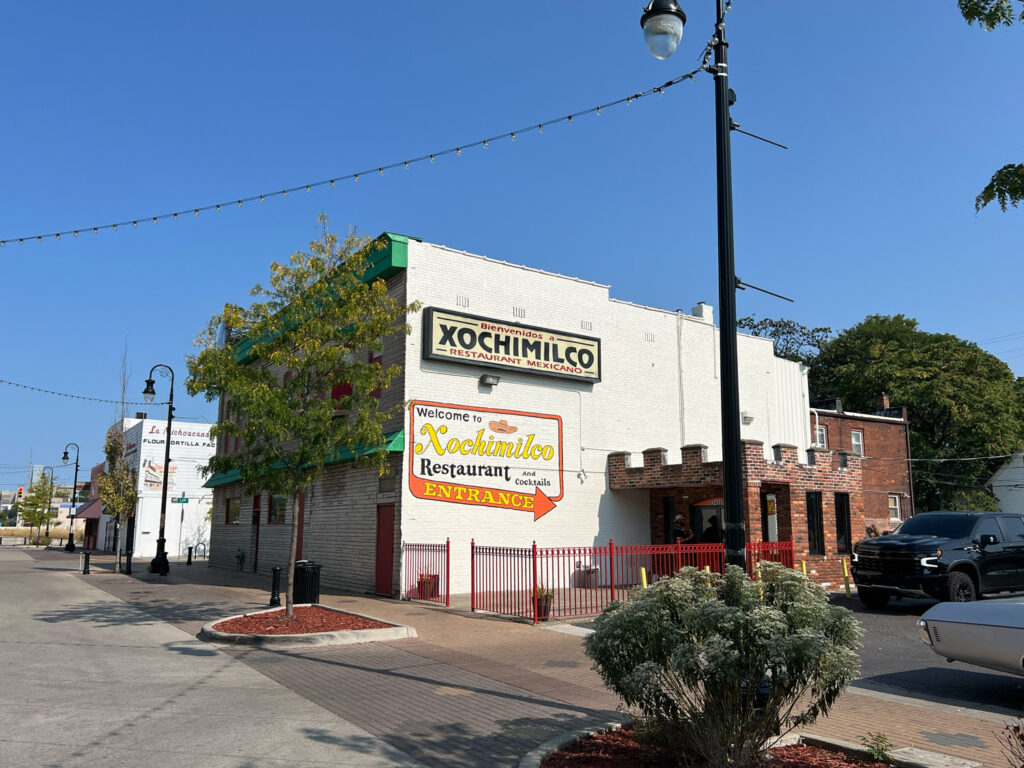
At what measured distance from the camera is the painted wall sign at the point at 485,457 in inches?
763

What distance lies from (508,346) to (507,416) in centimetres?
192

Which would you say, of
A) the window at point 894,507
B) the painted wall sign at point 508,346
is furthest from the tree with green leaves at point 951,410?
the painted wall sign at point 508,346

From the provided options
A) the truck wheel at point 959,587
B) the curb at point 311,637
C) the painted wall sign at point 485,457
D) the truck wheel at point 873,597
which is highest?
the painted wall sign at point 485,457

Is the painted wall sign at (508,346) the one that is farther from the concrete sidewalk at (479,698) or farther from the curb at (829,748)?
the curb at (829,748)

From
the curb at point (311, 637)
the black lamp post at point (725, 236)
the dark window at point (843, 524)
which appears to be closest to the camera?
the black lamp post at point (725, 236)

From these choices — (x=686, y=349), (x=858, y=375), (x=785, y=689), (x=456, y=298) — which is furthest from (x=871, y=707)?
(x=858, y=375)

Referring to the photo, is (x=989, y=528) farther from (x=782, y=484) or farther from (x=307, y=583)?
(x=307, y=583)

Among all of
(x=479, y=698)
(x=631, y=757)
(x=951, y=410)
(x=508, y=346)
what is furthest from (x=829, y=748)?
(x=951, y=410)

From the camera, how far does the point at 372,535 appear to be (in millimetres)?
19875

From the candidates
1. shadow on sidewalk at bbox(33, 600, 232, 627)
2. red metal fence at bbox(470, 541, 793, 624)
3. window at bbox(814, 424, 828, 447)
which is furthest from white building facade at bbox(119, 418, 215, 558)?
window at bbox(814, 424, 828, 447)

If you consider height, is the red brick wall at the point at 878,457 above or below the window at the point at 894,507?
above

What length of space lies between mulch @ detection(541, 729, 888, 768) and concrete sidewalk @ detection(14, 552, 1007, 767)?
0.49m

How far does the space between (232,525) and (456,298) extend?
16571 mm

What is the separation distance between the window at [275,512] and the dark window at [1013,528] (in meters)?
20.4
